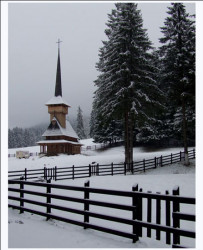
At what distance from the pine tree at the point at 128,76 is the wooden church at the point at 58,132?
2476 centimetres

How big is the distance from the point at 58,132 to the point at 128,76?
2810 centimetres

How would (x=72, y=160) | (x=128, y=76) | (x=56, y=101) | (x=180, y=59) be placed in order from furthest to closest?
(x=56, y=101), (x=72, y=160), (x=180, y=59), (x=128, y=76)

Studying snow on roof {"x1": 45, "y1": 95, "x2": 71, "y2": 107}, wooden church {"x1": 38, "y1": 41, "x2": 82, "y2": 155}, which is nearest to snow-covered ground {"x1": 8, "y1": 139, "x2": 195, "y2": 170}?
wooden church {"x1": 38, "y1": 41, "x2": 82, "y2": 155}

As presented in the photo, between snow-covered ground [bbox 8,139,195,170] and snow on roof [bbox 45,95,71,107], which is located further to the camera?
snow on roof [bbox 45,95,71,107]

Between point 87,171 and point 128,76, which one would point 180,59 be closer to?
point 128,76

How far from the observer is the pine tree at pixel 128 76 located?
2530 cm

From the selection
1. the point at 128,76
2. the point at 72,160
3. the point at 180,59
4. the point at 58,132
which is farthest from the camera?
the point at 58,132

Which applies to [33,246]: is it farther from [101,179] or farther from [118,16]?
[118,16]

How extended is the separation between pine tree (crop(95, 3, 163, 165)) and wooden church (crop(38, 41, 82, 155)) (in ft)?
81.2

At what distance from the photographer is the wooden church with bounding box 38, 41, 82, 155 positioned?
1977 inches

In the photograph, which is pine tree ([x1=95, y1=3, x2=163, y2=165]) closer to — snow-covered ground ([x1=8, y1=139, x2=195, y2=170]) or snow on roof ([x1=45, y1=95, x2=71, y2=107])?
snow-covered ground ([x1=8, y1=139, x2=195, y2=170])

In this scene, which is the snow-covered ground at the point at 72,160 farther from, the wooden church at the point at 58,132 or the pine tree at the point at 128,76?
the pine tree at the point at 128,76

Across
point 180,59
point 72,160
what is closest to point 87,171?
point 72,160

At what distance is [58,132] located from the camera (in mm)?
50906
